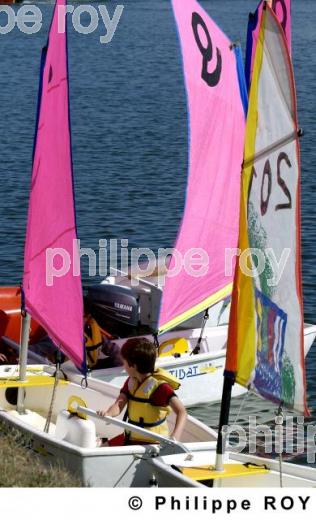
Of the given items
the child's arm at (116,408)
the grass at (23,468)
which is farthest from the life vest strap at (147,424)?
the grass at (23,468)

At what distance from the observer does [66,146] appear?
42.4 feet

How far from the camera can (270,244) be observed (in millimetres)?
10344

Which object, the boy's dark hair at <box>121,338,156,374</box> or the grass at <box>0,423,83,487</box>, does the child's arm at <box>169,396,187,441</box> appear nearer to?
the boy's dark hair at <box>121,338,156,374</box>

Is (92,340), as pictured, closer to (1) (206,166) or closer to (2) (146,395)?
(1) (206,166)

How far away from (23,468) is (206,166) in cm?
522

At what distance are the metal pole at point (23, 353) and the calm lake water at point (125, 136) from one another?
267cm

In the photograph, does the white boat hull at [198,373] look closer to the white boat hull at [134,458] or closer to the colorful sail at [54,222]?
the colorful sail at [54,222]

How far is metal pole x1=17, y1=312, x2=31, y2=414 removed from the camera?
43.4ft

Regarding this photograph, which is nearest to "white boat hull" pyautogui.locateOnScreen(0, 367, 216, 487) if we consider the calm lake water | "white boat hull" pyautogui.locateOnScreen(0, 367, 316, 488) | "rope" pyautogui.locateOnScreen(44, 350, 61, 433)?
"white boat hull" pyautogui.locateOnScreen(0, 367, 316, 488)

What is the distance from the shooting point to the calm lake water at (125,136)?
2330 cm

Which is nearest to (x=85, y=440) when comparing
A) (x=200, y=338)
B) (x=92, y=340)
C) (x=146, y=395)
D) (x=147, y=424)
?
(x=147, y=424)

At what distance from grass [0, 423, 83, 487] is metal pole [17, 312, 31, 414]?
3.24 feet

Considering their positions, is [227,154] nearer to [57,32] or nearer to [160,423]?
[57,32]

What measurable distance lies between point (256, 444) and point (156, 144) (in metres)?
18.3
